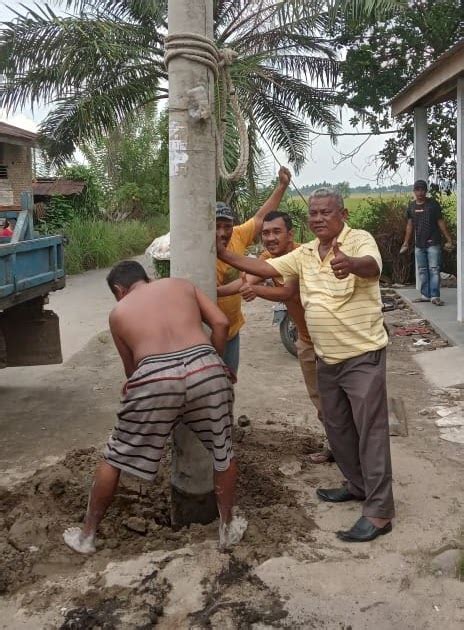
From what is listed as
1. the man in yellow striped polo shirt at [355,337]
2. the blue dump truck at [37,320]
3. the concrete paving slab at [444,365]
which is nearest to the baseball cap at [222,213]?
the man in yellow striped polo shirt at [355,337]

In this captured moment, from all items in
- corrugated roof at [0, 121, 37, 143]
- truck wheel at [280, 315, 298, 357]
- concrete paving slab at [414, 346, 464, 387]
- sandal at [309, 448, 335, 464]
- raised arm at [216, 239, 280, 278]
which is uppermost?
corrugated roof at [0, 121, 37, 143]

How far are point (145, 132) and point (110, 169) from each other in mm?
2732

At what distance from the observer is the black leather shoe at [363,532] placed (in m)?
3.46

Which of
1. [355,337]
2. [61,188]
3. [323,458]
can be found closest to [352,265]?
[355,337]

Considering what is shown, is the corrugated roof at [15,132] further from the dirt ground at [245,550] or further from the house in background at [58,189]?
the dirt ground at [245,550]

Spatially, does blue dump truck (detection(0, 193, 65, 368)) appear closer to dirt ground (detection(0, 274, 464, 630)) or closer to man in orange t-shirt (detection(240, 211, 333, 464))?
dirt ground (detection(0, 274, 464, 630))

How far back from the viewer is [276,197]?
15.2ft

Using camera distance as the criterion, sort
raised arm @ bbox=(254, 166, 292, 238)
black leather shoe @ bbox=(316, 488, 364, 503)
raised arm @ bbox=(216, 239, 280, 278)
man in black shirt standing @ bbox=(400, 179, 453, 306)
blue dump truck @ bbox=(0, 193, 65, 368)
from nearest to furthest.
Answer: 1. raised arm @ bbox=(216, 239, 280, 278)
2. black leather shoe @ bbox=(316, 488, 364, 503)
3. raised arm @ bbox=(254, 166, 292, 238)
4. blue dump truck @ bbox=(0, 193, 65, 368)
5. man in black shirt standing @ bbox=(400, 179, 453, 306)

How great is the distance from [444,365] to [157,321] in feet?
15.8

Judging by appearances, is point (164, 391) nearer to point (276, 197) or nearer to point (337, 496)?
point (337, 496)

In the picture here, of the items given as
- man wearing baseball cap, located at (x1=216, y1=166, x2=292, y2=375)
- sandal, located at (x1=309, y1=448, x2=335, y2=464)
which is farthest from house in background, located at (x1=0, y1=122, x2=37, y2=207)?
sandal, located at (x1=309, y1=448, x2=335, y2=464)

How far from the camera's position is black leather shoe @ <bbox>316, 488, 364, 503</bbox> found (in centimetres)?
395

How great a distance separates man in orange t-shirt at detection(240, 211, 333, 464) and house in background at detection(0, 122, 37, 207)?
56.0 ft

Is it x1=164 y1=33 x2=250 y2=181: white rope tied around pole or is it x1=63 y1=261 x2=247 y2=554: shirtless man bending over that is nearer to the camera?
x1=63 y1=261 x2=247 y2=554: shirtless man bending over
